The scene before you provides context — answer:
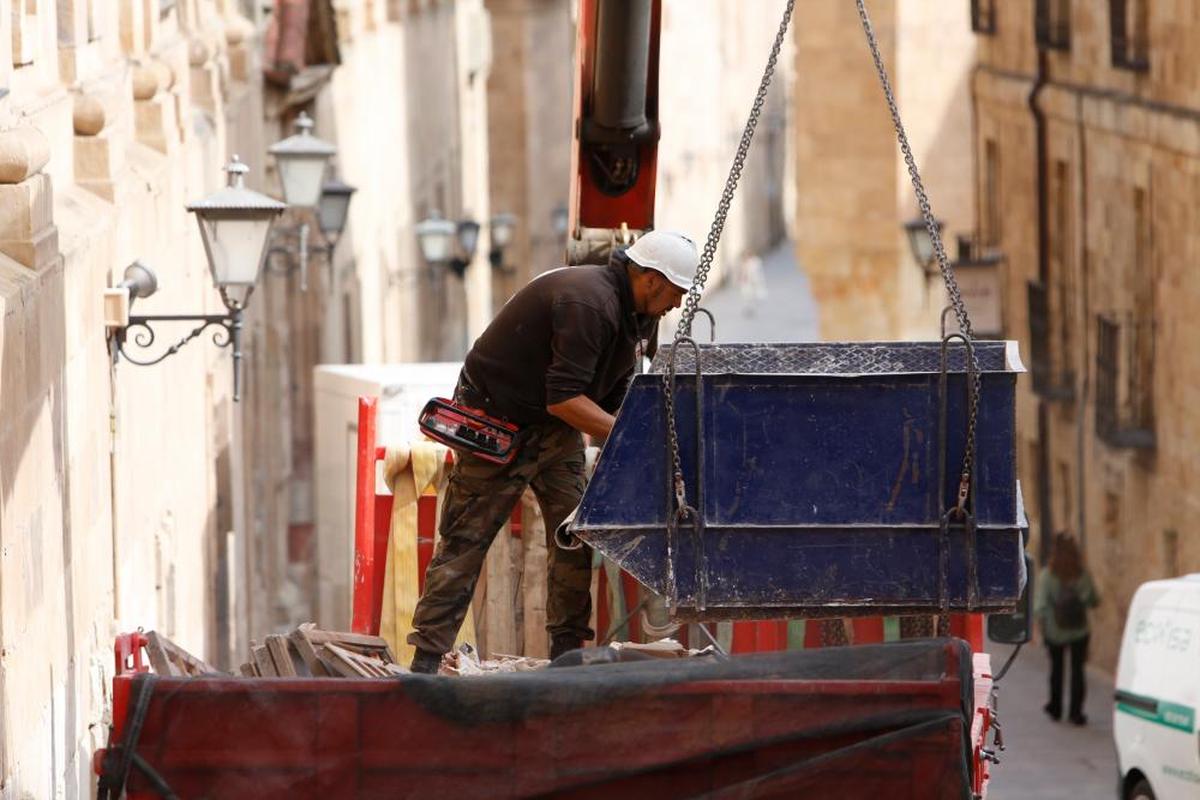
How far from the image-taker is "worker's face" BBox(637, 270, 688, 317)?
30.0ft

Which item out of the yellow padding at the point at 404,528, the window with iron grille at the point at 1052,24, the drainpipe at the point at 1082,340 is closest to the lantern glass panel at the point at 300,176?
the yellow padding at the point at 404,528

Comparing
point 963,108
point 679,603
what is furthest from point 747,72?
point 679,603

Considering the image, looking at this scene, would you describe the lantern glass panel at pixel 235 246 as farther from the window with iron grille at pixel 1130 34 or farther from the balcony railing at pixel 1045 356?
the balcony railing at pixel 1045 356

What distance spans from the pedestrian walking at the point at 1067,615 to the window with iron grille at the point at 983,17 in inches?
452

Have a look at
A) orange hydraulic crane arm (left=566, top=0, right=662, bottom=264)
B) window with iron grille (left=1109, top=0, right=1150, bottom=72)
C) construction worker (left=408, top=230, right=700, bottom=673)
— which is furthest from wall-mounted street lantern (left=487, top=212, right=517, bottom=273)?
construction worker (left=408, top=230, right=700, bottom=673)

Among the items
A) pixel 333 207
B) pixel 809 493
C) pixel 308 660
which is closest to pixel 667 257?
pixel 809 493

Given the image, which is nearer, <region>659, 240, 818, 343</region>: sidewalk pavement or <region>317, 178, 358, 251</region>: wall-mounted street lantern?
<region>317, 178, 358, 251</region>: wall-mounted street lantern

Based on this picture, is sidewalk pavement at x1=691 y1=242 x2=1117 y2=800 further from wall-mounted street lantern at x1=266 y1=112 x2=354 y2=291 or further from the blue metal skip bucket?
the blue metal skip bucket

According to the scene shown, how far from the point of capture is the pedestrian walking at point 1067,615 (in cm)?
2372

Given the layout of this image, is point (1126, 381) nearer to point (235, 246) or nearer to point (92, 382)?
point (235, 246)

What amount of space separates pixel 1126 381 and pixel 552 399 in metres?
19.0

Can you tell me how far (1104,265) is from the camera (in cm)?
2927

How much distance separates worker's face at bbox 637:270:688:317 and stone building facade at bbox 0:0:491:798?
6.11 ft

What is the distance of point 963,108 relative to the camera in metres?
36.8
